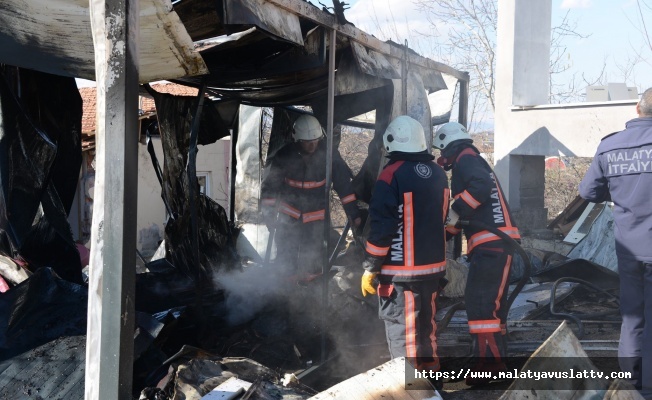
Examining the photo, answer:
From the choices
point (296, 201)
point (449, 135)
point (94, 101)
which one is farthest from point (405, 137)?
point (94, 101)

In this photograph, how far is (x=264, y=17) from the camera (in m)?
3.94

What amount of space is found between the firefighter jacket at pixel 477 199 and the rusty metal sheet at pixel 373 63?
1240 mm

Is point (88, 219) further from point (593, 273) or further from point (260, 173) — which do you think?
point (593, 273)

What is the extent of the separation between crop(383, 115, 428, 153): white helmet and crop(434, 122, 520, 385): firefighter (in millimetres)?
457

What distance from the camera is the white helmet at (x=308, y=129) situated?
6.62 m

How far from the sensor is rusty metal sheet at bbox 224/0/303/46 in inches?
143

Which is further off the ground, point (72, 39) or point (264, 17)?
point (264, 17)

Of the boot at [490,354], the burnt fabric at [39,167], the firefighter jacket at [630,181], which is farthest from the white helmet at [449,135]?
the burnt fabric at [39,167]

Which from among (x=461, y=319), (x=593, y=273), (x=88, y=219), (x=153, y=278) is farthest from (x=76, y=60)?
(x=88, y=219)

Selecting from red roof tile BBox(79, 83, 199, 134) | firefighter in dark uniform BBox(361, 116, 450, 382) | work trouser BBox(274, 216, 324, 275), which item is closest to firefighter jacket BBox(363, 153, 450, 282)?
firefighter in dark uniform BBox(361, 116, 450, 382)

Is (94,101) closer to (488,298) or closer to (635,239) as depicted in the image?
(488,298)

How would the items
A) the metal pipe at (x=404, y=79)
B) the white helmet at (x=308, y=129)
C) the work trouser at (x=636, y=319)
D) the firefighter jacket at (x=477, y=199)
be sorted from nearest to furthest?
1. the work trouser at (x=636, y=319)
2. the firefighter jacket at (x=477, y=199)
3. the metal pipe at (x=404, y=79)
4. the white helmet at (x=308, y=129)

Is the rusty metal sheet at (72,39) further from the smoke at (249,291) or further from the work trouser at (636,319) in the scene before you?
the work trouser at (636,319)

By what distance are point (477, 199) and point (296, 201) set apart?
275cm
